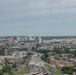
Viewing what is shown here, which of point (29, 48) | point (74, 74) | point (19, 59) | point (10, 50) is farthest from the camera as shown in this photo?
point (29, 48)

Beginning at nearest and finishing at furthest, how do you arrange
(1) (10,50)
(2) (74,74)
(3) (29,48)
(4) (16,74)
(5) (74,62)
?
(2) (74,74), (4) (16,74), (5) (74,62), (1) (10,50), (3) (29,48)

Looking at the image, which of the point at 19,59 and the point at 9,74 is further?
the point at 19,59

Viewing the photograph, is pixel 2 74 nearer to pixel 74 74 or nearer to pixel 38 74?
pixel 38 74

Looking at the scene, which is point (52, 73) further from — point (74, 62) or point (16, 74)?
point (74, 62)

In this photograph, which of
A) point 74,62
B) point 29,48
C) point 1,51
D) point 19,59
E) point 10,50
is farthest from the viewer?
point 29,48

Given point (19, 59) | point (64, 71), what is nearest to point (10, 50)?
point (19, 59)

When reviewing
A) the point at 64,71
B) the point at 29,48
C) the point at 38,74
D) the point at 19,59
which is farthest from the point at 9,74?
the point at 29,48

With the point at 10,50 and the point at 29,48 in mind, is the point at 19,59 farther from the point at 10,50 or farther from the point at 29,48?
the point at 29,48

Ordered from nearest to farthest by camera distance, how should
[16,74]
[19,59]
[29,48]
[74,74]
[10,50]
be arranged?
[74,74]
[16,74]
[19,59]
[10,50]
[29,48]

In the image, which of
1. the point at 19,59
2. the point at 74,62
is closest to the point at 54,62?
the point at 74,62
